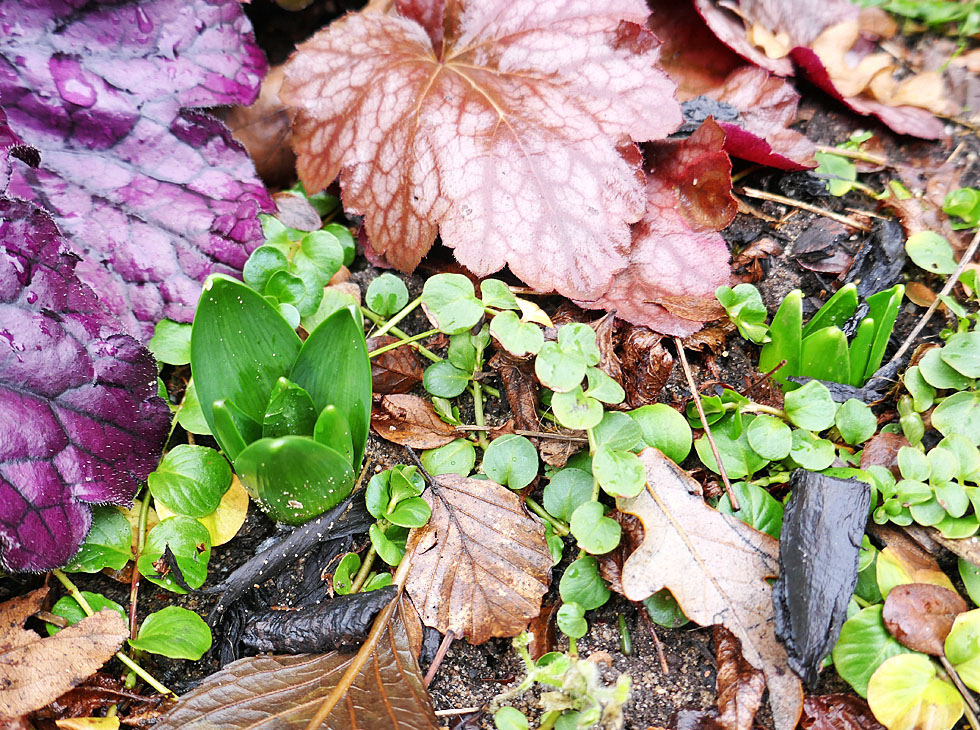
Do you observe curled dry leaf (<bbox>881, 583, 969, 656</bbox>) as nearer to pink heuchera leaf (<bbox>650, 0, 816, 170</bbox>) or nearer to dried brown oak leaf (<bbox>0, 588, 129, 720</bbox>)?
pink heuchera leaf (<bbox>650, 0, 816, 170</bbox>)

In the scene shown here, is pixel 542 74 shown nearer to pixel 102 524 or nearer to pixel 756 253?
pixel 756 253

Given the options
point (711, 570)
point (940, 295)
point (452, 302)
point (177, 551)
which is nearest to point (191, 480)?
point (177, 551)

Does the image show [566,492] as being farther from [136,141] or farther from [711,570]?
[136,141]

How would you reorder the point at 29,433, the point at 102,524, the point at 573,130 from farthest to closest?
the point at 573,130
the point at 102,524
the point at 29,433

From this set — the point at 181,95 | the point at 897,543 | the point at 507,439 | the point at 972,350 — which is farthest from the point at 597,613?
the point at 181,95

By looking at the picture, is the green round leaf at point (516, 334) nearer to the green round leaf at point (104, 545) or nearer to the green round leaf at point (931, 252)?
the green round leaf at point (104, 545)

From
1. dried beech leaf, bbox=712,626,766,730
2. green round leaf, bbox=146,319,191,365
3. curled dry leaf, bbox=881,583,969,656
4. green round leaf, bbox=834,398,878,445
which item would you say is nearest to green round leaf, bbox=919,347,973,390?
green round leaf, bbox=834,398,878,445

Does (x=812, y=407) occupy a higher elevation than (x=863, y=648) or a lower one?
higher
